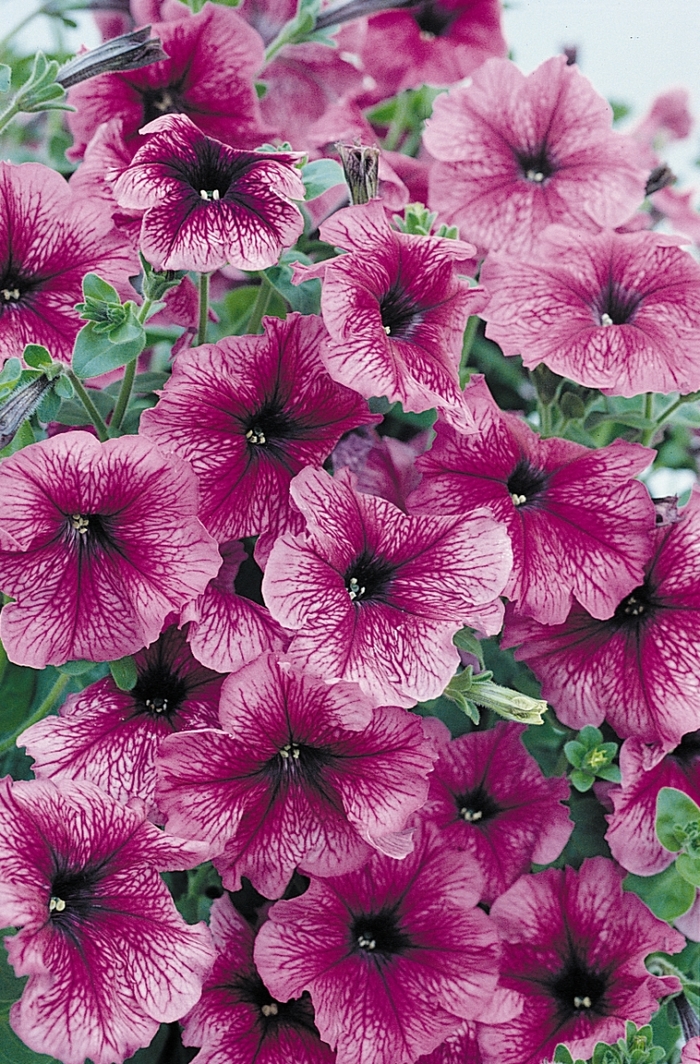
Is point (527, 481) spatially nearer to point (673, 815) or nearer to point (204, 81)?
point (673, 815)

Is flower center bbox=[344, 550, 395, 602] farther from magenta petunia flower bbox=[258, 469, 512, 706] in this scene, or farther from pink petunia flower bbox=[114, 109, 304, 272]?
pink petunia flower bbox=[114, 109, 304, 272]

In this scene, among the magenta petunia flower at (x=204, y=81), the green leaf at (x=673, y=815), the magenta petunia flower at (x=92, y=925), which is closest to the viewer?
the magenta petunia flower at (x=92, y=925)

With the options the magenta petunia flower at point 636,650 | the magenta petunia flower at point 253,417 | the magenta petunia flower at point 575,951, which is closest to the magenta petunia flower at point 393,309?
the magenta petunia flower at point 253,417

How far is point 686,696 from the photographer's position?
0.55 metres

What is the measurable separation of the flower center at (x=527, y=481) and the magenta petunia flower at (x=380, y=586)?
0.20 feet

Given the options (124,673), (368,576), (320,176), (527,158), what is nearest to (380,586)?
(368,576)

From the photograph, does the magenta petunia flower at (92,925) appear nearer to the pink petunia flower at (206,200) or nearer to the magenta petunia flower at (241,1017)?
the magenta petunia flower at (241,1017)

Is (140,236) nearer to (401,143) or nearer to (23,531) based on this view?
(23,531)

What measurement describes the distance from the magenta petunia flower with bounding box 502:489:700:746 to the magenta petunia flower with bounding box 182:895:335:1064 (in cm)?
19

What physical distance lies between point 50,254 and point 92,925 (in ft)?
1.06

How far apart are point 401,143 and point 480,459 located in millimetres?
424

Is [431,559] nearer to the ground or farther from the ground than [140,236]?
nearer to the ground

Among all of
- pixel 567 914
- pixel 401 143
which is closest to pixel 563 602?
pixel 567 914

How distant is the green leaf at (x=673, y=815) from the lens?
541 mm
